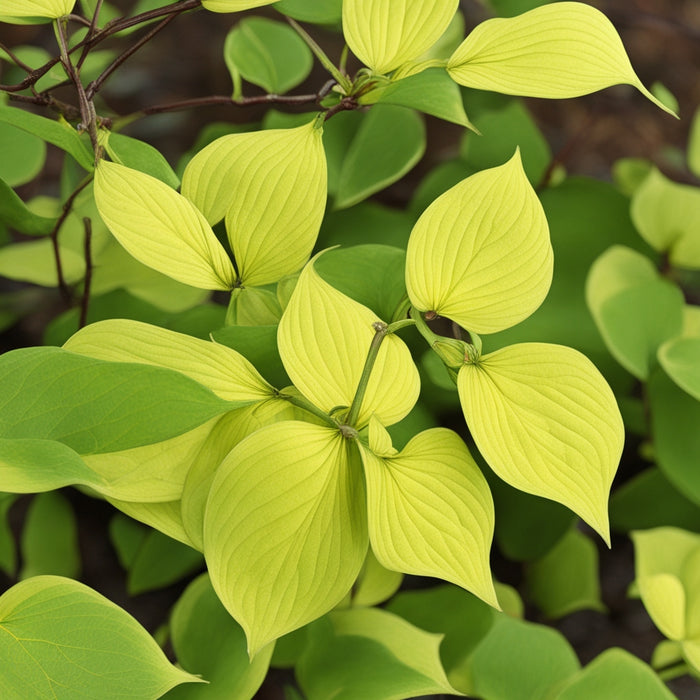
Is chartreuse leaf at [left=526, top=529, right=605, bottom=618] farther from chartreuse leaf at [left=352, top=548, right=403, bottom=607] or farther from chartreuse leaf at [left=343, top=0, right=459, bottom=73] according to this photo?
chartreuse leaf at [left=343, top=0, right=459, bottom=73]

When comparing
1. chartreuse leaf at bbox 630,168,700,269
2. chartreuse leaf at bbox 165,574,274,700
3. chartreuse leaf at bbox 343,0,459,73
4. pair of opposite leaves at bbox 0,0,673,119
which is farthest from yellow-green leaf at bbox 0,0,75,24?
chartreuse leaf at bbox 630,168,700,269

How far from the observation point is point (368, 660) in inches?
13.3

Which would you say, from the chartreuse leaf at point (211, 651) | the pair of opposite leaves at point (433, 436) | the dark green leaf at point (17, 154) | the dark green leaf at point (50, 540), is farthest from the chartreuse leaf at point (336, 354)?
the dark green leaf at point (50, 540)

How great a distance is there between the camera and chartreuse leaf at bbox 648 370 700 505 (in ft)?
1.37

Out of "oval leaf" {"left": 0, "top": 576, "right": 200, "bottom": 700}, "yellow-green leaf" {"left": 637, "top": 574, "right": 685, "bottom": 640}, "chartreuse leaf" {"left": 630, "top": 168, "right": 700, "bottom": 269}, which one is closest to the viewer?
"oval leaf" {"left": 0, "top": 576, "right": 200, "bottom": 700}

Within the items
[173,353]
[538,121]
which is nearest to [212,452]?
[173,353]

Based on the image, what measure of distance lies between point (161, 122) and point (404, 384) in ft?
2.18

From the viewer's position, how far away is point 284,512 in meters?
0.25

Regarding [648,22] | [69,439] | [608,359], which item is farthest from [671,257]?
[69,439]

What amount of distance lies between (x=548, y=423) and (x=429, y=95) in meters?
0.12

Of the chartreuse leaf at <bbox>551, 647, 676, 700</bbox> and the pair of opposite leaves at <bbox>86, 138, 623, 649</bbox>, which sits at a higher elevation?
the pair of opposite leaves at <bbox>86, 138, 623, 649</bbox>

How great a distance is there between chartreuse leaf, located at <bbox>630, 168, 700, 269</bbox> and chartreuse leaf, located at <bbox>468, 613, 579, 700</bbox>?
25 cm

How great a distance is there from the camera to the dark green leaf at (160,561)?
45 cm

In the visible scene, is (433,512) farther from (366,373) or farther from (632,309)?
(632,309)
